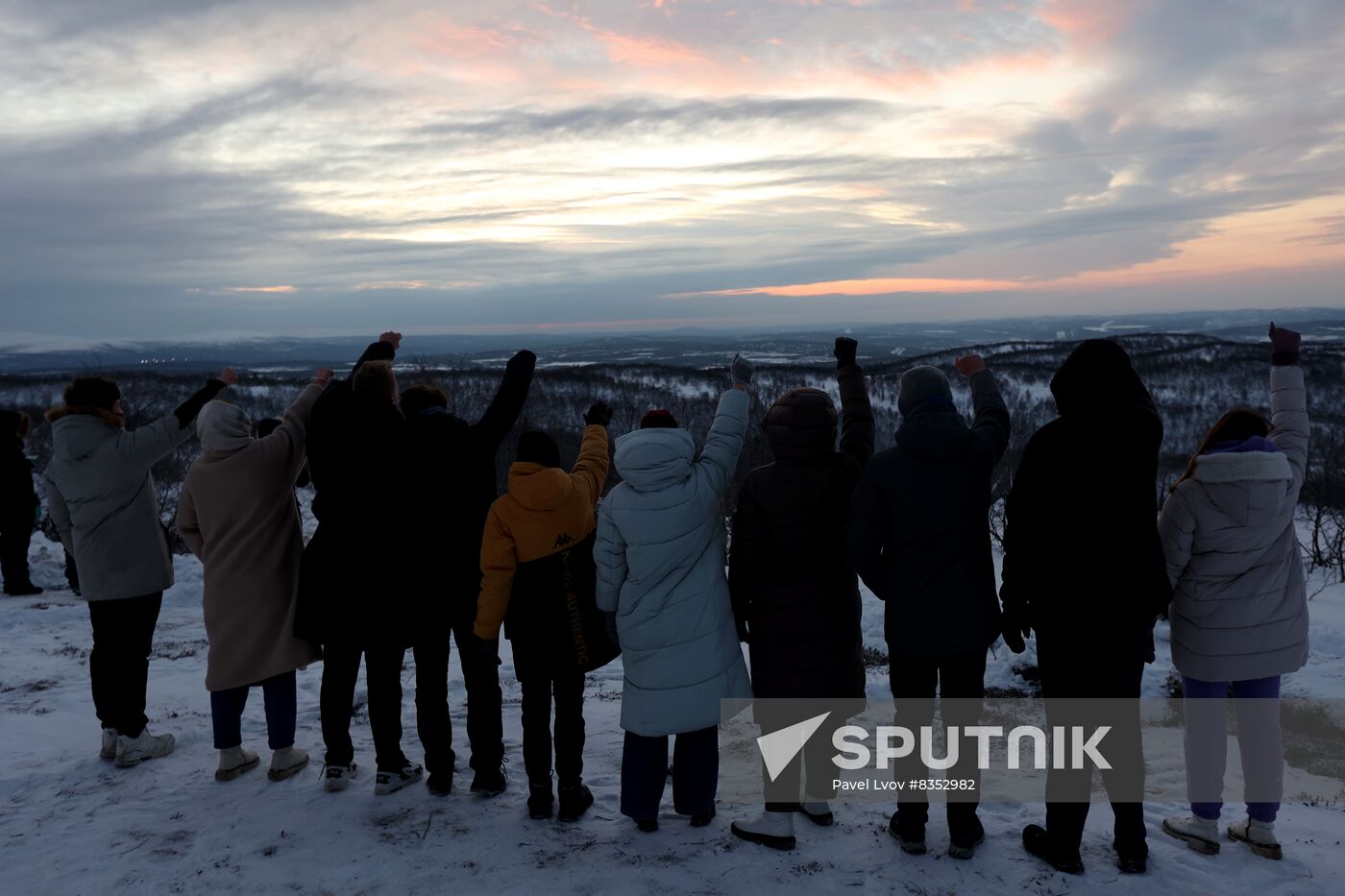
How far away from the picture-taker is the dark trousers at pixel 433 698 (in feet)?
11.7

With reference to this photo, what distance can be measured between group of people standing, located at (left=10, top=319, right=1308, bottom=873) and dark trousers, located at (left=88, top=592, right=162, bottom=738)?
22.9 inches

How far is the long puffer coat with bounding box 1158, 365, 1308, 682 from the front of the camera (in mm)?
3016

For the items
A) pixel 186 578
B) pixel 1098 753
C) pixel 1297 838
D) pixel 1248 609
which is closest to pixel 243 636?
pixel 1098 753

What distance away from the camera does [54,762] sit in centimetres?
410

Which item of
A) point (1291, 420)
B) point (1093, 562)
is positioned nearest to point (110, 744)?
point (1093, 562)

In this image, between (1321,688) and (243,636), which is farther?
(1321,688)

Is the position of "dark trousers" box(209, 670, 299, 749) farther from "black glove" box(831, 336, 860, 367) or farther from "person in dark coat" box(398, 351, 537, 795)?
"black glove" box(831, 336, 860, 367)

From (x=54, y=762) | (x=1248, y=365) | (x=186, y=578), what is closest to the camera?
(x=54, y=762)

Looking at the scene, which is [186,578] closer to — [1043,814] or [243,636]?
[243,636]

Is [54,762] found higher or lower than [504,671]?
higher

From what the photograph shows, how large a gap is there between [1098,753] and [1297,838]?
1104 millimetres

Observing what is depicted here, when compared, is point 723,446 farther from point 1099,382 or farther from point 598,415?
point 1099,382

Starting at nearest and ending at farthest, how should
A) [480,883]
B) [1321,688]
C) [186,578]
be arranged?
[480,883] < [1321,688] < [186,578]

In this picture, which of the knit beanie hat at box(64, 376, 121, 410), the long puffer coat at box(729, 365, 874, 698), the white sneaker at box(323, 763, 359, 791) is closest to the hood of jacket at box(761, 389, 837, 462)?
the long puffer coat at box(729, 365, 874, 698)
